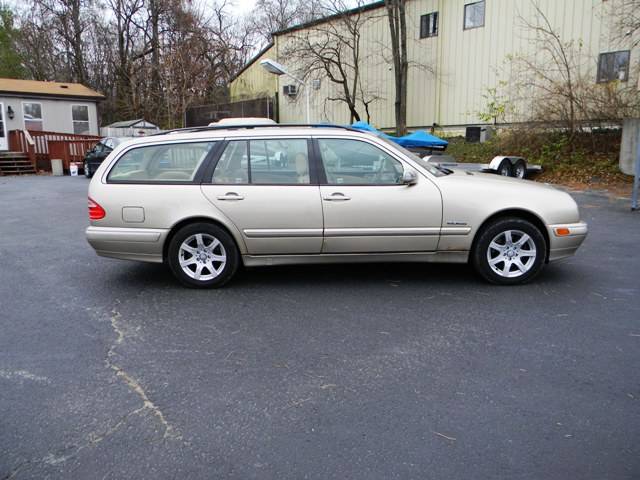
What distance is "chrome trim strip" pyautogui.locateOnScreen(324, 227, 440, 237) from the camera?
5.29 meters

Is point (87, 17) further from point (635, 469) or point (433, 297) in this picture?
point (635, 469)

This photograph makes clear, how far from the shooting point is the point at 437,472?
251 centimetres

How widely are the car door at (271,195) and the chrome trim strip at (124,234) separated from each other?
658mm

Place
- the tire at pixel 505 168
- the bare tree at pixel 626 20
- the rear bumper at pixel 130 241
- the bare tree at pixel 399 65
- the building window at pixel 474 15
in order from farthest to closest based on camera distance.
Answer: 1. the bare tree at pixel 399 65
2. the building window at pixel 474 15
3. the bare tree at pixel 626 20
4. the tire at pixel 505 168
5. the rear bumper at pixel 130 241

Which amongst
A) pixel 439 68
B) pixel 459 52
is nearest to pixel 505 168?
pixel 459 52

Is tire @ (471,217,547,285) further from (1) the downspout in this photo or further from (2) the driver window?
(1) the downspout

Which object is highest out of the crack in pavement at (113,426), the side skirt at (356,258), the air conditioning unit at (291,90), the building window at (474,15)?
the building window at (474,15)

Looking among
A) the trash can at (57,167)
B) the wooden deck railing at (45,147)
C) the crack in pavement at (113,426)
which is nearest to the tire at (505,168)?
the crack in pavement at (113,426)

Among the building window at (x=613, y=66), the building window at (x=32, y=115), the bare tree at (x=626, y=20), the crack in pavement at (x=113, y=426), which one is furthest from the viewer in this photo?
the building window at (x=32, y=115)

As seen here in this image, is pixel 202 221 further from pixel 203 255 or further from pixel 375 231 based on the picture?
pixel 375 231

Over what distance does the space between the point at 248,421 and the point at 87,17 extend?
39.6 metres

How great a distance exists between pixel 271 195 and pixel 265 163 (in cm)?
35

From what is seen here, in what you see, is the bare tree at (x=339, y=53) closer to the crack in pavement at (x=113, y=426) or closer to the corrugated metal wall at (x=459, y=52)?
the corrugated metal wall at (x=459, y=52)

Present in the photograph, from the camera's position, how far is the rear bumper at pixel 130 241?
17.5ft
